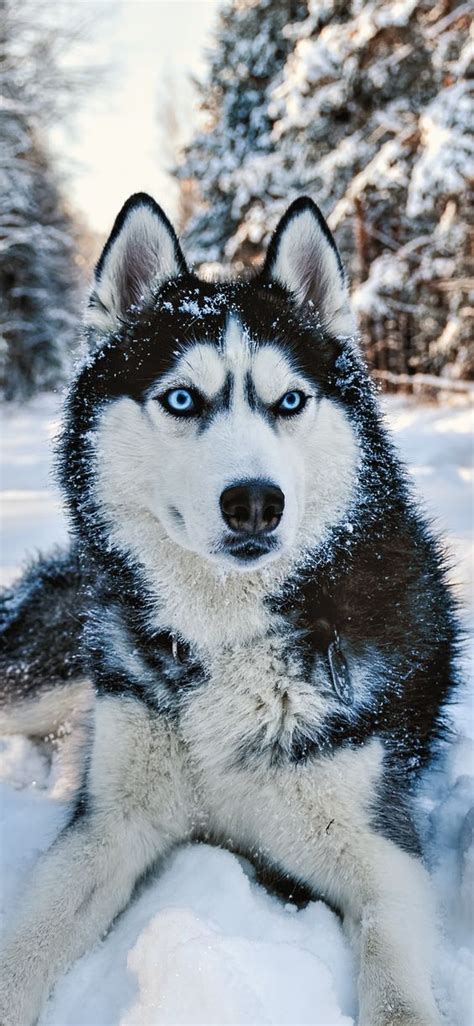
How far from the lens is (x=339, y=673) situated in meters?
1.93

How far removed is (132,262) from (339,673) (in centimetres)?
137

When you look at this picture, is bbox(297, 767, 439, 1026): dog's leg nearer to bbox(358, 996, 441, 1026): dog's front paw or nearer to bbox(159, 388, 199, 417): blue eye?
bbox(358, 996, 441, 1026): dog's front paw

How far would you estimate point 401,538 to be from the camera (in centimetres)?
218

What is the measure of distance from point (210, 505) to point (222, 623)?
40cm

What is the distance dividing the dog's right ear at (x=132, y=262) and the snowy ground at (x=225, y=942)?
36 cm

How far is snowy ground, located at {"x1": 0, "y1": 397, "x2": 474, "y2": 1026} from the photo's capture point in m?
1.44

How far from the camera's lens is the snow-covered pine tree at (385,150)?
8859 mm

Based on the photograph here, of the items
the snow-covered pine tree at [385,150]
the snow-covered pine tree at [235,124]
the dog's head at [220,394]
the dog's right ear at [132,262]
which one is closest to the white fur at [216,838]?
the dog's head at [220,394]

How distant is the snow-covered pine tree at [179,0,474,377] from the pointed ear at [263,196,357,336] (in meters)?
7.20

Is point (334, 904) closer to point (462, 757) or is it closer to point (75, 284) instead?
point (462, 757)

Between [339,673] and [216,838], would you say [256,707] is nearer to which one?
[339,673]

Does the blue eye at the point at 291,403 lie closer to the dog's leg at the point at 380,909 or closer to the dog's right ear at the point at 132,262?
the dog's right ear at the point at 132,262

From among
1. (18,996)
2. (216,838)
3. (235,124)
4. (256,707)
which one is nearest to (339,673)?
(256,707)

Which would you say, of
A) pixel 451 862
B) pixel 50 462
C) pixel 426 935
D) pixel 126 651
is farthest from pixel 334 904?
pixel 50 462
